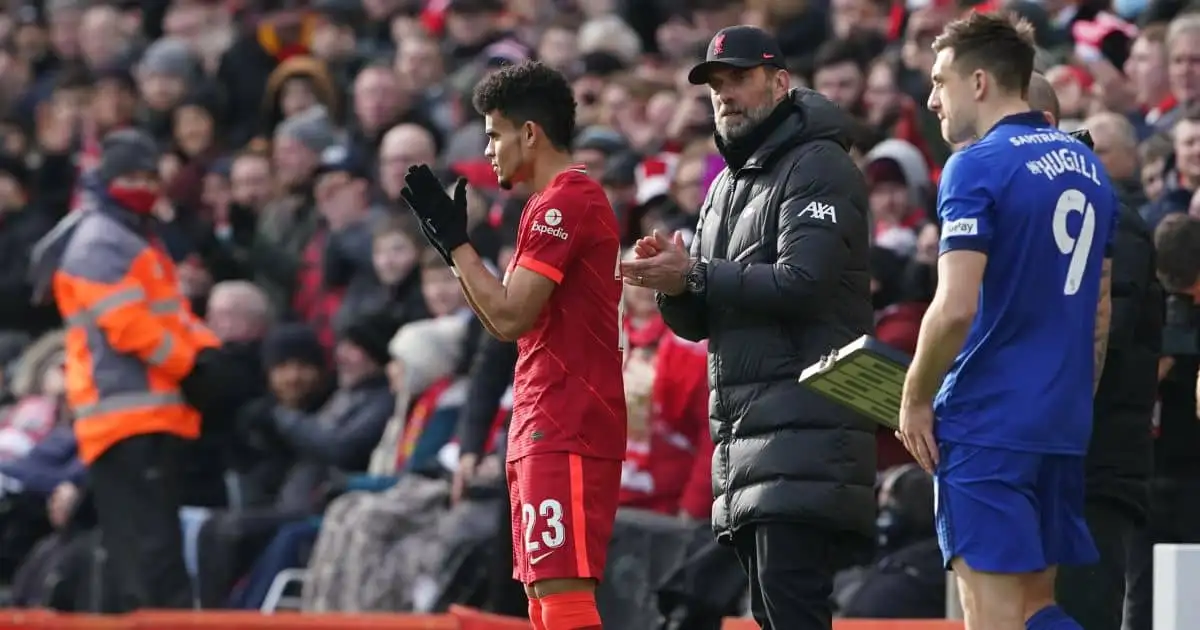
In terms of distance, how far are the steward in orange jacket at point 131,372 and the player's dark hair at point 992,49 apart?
5390 millimetres

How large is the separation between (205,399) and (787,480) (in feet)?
15.2

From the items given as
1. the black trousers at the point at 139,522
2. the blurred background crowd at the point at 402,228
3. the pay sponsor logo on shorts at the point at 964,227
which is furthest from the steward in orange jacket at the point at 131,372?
the pay sponsor logo on shorts at the point at 964,227

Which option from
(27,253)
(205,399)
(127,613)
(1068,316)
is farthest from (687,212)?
(27,253)

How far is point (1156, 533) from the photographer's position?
850cm

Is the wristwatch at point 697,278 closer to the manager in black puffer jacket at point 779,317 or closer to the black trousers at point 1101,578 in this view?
the manager in black puffer jacket at point 779,317

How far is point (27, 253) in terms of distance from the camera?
15.5 meters

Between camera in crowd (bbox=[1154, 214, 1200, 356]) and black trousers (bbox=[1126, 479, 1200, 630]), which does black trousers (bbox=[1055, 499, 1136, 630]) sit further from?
camera in crowd (bbox=[1154, 214, 1200, 356])

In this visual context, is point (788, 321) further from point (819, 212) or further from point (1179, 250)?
point (1179, 250)

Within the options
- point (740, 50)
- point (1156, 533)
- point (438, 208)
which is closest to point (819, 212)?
point (740, 50)

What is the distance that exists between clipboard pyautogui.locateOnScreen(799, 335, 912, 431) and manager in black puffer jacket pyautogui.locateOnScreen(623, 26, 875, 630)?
488 millimetres

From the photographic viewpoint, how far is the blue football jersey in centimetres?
603

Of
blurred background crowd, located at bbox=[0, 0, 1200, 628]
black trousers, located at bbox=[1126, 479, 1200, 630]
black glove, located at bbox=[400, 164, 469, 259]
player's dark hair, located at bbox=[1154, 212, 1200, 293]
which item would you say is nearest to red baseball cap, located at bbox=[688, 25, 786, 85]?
black glove, located at bbox=[400, 164, 469, 259]

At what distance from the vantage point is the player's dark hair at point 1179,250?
829cm

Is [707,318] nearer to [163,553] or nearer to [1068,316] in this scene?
[1068,316]
